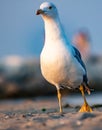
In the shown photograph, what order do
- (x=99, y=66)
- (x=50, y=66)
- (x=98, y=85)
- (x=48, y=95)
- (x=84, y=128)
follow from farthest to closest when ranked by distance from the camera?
(x=99, y=66) < (x=98, y=85) < (x=48, y=95) < (x=50, y=66) < (x=84, y=128)

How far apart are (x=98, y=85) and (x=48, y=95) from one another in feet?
8.85

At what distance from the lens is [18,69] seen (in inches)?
1001

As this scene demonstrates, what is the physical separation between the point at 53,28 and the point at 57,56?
24.8 inches

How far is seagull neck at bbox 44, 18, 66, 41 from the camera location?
31.2 ft

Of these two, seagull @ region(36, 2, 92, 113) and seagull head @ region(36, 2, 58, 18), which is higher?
seagull head @ region(36, 2, 58, 18)

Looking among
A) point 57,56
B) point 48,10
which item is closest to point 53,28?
point 48,10

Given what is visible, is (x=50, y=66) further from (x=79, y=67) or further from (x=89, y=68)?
(x=89, y=68)

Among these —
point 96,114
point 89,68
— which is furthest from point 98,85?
point 96,114

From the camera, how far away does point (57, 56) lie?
9148 millimetres

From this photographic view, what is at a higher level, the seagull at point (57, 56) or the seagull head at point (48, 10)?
the seagull head at point (48, 10)

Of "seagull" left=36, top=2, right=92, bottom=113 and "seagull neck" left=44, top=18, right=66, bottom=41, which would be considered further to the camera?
"seagull neck" left=44, top=18, right=66, bottom=41

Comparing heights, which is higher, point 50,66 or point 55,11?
point 55,11

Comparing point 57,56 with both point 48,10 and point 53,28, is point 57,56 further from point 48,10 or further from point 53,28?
point 48,10

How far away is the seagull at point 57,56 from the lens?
30.2 ft
